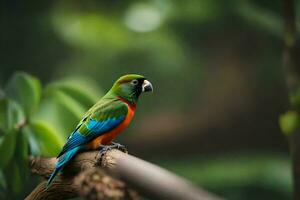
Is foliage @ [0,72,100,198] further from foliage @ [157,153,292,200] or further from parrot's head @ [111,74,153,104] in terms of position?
foliage @ [157,153,292,200]

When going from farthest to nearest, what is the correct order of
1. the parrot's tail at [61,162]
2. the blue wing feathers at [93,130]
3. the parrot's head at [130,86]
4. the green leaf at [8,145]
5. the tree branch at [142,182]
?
the green leaf at [8,145]
the parrot's head at [130,86]
the blue wing feathers at [93,130]
the parrot's tail at [61,162]
the tree branch at [142,182]

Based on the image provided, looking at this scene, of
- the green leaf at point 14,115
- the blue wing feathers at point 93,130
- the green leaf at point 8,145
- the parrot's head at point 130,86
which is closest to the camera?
the blue wing feathers at point 93,130

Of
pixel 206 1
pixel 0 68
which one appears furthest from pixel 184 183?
pixel 0 68

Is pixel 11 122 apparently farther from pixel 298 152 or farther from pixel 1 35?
pixel 1 35

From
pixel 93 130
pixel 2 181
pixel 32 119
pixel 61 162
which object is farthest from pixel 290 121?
pixel 2 181

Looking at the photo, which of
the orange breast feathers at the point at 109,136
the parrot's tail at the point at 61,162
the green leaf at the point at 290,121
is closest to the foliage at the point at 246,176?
the orange breast feathers at the point at 109,136

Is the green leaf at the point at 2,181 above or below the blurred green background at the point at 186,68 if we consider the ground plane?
below

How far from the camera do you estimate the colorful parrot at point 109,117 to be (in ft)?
9.26

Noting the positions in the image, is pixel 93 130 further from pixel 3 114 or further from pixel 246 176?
pixel 246 176

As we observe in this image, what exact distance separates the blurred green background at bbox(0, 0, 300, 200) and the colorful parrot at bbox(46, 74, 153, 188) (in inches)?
148

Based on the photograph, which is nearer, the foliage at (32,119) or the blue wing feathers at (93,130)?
the blue wing feathers at (93,130)

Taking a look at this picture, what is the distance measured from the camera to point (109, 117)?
9.54 ft

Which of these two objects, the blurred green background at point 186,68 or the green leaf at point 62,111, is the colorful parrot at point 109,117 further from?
the blurred green background at point 186,68

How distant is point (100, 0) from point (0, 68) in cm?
143
